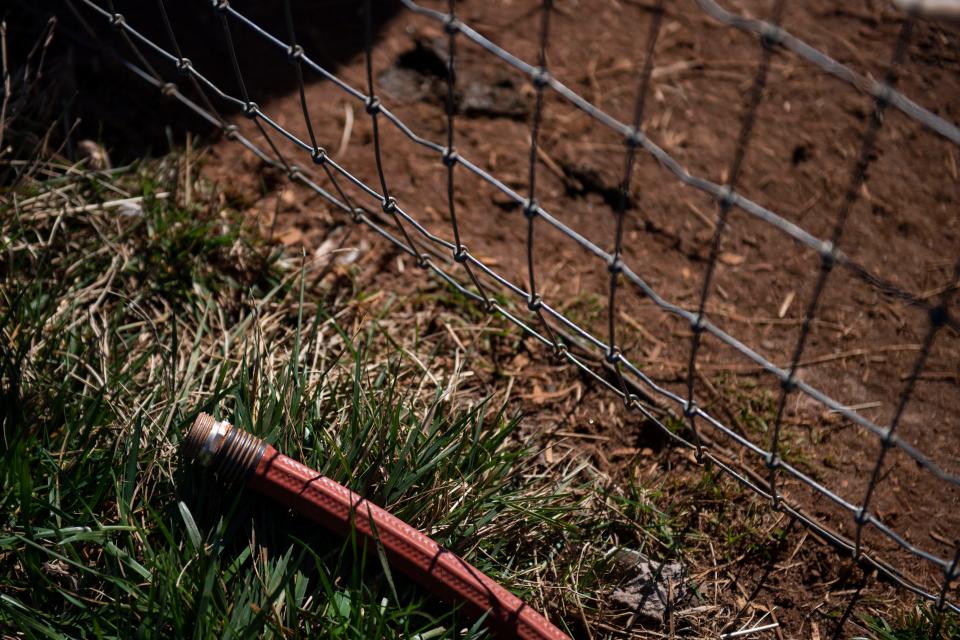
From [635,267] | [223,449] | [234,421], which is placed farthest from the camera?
[635,267]

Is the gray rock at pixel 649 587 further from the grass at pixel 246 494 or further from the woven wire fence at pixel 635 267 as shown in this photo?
the woven wire fence at pixel 635 267

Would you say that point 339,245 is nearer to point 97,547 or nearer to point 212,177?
point 212,177

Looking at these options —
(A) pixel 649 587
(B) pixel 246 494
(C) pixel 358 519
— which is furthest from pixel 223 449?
(A) pixel 649 587

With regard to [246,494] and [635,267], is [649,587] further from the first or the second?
[635,267]

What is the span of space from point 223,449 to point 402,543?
1.33 ft

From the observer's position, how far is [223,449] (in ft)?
6.08

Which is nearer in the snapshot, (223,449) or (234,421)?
(223,449)

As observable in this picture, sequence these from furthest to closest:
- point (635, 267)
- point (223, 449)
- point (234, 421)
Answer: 1. point (635, 267)
2. point (234, 421)
3. point (223, 449)

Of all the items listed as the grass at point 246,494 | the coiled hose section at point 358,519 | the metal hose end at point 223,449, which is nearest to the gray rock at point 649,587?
the grass at point 246,494

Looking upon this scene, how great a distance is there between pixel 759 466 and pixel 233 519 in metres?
1.27

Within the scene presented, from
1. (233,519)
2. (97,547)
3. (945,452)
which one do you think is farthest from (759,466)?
(97,547)

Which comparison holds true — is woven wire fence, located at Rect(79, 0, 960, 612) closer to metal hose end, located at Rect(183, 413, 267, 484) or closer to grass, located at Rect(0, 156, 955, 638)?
grass, located at Rect(0, 156, 955, 638)

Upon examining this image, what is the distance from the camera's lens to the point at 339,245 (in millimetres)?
2654

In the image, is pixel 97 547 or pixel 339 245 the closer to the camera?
pixel 97 547
